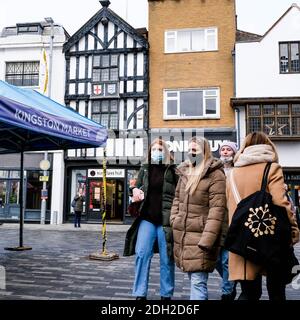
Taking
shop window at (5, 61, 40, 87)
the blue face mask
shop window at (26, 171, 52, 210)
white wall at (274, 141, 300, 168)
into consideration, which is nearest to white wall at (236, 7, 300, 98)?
white wall at (274, 141, 300, 168)

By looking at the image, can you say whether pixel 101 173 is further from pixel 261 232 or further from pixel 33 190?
pixel 261 232

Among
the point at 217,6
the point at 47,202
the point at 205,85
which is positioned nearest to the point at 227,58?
the point at 205,85

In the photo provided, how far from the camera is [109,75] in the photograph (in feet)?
62.5

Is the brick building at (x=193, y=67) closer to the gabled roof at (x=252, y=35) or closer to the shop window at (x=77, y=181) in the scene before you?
the gabled roof at (x=252, y=35)

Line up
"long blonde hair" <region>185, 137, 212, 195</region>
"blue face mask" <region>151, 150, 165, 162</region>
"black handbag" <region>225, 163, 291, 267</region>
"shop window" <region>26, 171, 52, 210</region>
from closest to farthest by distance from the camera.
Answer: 1. "black handbag" <region>225, 163, 291, 267</region>
2. "long blonde hair" <region>185, 137, 212, 195</region>
3. "blue face mask" <region>151, 150, 165, 162</region>
4. "shop window" <region>26, 171, 52, 210</region>

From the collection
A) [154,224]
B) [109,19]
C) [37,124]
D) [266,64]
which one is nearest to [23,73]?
[109,19]

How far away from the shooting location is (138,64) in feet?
62.0

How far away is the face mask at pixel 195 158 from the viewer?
3.65 meters

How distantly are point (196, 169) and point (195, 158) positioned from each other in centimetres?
12

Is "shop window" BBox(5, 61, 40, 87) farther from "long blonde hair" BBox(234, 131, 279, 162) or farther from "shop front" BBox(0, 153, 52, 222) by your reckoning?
"long blonde hair" BBox(234, 131, 279, 162)

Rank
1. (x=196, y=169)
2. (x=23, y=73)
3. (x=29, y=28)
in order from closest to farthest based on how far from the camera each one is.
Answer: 1. (x=196, y=169)
2. (x=23, y=73)
3. (x=29, y=28)

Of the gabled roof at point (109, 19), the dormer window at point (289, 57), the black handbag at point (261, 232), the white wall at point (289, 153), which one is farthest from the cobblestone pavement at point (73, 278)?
the gabled roof at point (109, 19)

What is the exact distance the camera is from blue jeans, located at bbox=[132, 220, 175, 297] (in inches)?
156

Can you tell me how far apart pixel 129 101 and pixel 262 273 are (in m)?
16.5
